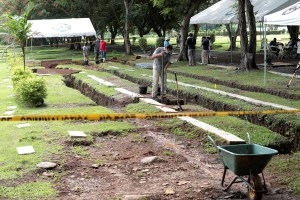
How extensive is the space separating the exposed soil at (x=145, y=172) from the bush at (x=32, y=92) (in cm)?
468

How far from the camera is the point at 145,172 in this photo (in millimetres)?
8289

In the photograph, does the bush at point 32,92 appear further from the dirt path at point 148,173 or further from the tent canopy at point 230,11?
the tent canopy at point 230,11

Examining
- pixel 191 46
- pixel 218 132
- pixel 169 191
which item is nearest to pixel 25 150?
pixel 169 191

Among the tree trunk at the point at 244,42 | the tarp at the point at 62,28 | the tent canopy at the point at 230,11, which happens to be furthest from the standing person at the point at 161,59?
the tarp at the point at 62,28

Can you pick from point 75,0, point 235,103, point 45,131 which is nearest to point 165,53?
point 235,103

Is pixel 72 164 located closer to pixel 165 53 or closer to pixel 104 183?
pixel 104 183

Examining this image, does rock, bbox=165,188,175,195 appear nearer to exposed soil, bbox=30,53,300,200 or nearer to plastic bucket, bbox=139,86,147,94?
exposed soil, bbox=30,53,300,200

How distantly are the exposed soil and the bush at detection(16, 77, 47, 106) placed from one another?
4675 mm

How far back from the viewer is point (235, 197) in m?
6.98

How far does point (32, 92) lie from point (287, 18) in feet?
26.8

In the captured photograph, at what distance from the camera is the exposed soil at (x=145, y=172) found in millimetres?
7160

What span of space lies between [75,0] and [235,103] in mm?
32018

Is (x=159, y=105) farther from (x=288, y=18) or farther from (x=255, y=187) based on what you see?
(x=255, y=187)

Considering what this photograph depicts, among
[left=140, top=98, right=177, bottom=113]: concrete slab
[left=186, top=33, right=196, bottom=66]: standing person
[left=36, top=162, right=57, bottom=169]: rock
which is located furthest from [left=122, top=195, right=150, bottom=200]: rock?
[left=186, top=33, right=196, bottom=66]: standing person
